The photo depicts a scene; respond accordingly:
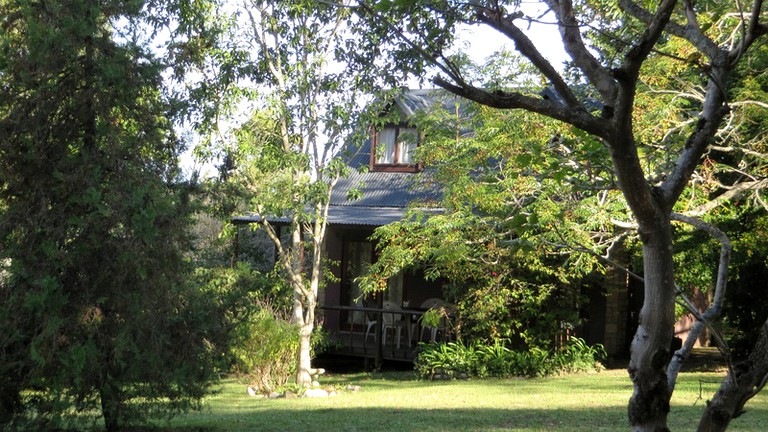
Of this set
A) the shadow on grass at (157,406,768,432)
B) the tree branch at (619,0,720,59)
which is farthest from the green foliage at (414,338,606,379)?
the tree branch at (619,0,720,59)

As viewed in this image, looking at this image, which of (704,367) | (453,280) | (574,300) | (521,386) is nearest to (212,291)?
(521,386)

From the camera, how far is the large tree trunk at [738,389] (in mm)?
3199

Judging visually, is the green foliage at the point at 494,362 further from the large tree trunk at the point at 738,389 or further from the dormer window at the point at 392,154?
the large tree trunk at the point at 738,389

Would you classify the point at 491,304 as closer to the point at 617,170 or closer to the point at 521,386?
the point at 521,386

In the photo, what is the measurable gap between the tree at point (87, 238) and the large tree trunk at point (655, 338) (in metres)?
6.06

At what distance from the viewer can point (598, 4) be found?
964 cm

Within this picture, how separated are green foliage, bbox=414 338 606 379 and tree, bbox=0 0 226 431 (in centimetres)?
833

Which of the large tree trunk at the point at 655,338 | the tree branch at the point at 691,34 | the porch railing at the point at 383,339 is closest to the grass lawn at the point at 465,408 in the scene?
the porch railing at the point at 383,339

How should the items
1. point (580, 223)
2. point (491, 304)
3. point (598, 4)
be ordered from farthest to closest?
1. point (491, 304)
2. point (580, 223)
3. point (598, 4)

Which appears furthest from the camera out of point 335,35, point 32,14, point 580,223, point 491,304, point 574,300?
point 574,300

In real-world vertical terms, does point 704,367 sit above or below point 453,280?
below

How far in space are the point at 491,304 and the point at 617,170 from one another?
13468 millimetres

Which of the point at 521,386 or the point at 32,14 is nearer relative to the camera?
the point at 32,14

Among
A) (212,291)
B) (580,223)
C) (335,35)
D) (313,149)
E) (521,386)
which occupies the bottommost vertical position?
(521,386)
